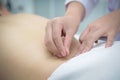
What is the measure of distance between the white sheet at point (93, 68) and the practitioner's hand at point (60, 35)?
0.09m

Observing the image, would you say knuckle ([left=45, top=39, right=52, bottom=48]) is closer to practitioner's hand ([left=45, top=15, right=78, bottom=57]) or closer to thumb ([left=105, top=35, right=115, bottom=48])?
practitioner's hand ([left=45, top=15, right=78, bottom=57])

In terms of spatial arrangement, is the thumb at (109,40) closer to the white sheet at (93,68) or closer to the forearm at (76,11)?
the white sheet at (93,68)

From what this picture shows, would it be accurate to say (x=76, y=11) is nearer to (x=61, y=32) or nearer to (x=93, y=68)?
(x=61, y=32)

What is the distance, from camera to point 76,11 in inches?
32.9

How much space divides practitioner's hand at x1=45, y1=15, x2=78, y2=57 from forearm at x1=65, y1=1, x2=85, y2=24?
0.13 feet

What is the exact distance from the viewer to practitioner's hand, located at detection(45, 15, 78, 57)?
644mm

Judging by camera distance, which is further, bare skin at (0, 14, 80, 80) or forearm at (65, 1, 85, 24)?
forearm at (65, 1, 85, 24)

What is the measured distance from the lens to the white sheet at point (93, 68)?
510 mm

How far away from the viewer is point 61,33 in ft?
2.29

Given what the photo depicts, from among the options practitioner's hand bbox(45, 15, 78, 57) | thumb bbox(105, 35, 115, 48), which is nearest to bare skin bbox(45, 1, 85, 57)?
practitioner's hand bbox(45, 15, 78, 57)

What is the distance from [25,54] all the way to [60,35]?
12 cm

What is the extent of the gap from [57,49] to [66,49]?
0.09 ft

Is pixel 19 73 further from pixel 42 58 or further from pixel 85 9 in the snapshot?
pixel 85 9

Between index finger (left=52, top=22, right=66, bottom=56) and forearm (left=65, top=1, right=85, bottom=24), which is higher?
forearm (left=65, top=1, right=85, bottom=24)
